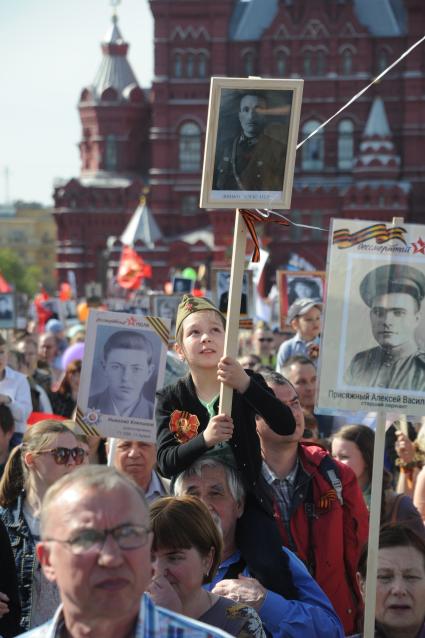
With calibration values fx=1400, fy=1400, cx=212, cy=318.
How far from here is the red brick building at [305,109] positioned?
54.9m

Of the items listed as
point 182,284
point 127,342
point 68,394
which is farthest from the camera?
point 182,284

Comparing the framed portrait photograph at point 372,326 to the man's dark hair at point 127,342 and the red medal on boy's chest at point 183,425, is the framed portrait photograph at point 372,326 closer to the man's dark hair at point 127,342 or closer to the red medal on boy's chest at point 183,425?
the red medal on boy's chest at point 183,425

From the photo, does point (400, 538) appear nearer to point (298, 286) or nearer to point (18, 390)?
point (18, 390)

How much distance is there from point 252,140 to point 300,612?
62.6 inches

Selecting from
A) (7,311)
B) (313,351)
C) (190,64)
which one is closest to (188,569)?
(313,351)

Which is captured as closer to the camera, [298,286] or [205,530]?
[205,530]

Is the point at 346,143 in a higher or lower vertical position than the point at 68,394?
higher

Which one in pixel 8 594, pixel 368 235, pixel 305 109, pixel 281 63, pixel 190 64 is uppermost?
pixel 281 63

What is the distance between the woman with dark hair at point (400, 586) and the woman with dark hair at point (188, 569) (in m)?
0.72

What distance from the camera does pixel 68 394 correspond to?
376 inches

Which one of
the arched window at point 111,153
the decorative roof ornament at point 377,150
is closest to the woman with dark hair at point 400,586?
the decorative roof ornament at point 377,150

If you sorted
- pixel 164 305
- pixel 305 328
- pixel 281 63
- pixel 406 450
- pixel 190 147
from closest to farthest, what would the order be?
1. pixel 406 450
2. pixel 305 328
3. pixel 164 305
4. pixel 281 63
5. pixel 190 147

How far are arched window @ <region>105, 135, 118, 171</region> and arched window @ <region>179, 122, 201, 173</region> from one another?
382 cm

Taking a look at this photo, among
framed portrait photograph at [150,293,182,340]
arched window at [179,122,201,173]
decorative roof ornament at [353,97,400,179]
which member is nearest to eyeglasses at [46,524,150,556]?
framed portrait photograph at [150,293,182,340]
